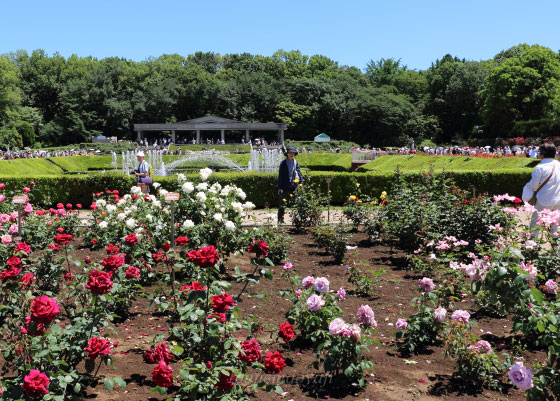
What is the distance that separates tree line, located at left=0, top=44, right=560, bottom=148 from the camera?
52906 mm

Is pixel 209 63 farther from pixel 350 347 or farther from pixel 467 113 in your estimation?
pixel 350 347

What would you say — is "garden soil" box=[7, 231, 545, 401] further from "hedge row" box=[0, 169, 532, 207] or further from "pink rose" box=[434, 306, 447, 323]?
"hedge row" box=[0, 169, 532, 207]

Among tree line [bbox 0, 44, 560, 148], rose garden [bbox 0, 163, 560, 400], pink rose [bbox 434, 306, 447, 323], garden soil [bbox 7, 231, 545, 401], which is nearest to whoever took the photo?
rose garden [bbox 0, 163, 560, 400]

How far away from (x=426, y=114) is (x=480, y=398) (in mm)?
67661

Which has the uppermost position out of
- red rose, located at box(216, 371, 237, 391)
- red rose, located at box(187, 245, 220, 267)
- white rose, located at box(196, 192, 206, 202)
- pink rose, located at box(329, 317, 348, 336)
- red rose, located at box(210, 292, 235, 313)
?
white rose, located at box(196, 192, 206, 202)

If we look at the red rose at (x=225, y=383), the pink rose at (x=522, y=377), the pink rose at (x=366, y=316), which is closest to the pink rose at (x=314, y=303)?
the pink rose at (x=366, y=316)

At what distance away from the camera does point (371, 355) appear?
14.0ft

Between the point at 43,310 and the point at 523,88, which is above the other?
the point at 523,88

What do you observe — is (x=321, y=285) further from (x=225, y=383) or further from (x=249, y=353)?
(x=225, y=383)

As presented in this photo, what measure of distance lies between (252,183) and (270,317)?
8788mm

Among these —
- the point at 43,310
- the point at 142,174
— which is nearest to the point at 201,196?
the point at 43,310

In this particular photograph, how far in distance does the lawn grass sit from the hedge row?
4.88m

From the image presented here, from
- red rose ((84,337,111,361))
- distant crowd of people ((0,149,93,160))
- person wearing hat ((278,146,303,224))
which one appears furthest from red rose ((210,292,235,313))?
distant crowd of people ((0,149,93,160))

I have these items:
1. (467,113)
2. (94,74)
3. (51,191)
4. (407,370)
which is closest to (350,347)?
(407,370)
